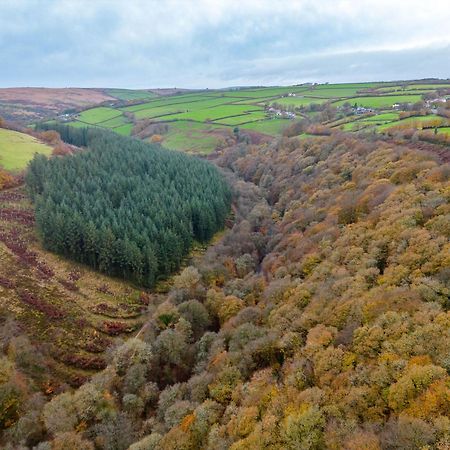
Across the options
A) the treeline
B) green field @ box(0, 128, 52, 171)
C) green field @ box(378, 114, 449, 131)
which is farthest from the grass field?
green field @ box(0, 128, 52, 171)

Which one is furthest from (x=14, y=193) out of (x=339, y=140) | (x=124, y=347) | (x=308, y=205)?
(x=339, y=140)

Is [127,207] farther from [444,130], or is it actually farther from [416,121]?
[416,121]

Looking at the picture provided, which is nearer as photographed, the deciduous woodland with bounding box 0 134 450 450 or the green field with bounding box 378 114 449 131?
the deciduous woodland with bounding box 0 134 450 450

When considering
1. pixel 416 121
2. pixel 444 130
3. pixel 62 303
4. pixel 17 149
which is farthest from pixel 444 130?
pixel 17 149

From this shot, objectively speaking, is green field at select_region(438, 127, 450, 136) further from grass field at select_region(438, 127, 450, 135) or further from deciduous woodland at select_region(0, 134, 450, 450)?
deciduous woodland at select_region(0, 134, 450, 450)

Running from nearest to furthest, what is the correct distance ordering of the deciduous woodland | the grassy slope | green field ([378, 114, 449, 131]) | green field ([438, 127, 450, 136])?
the deciduous woodland, the grassy slope, green field ([438, 127, 450, 136]), green field ([378, 114, 449, 131])
